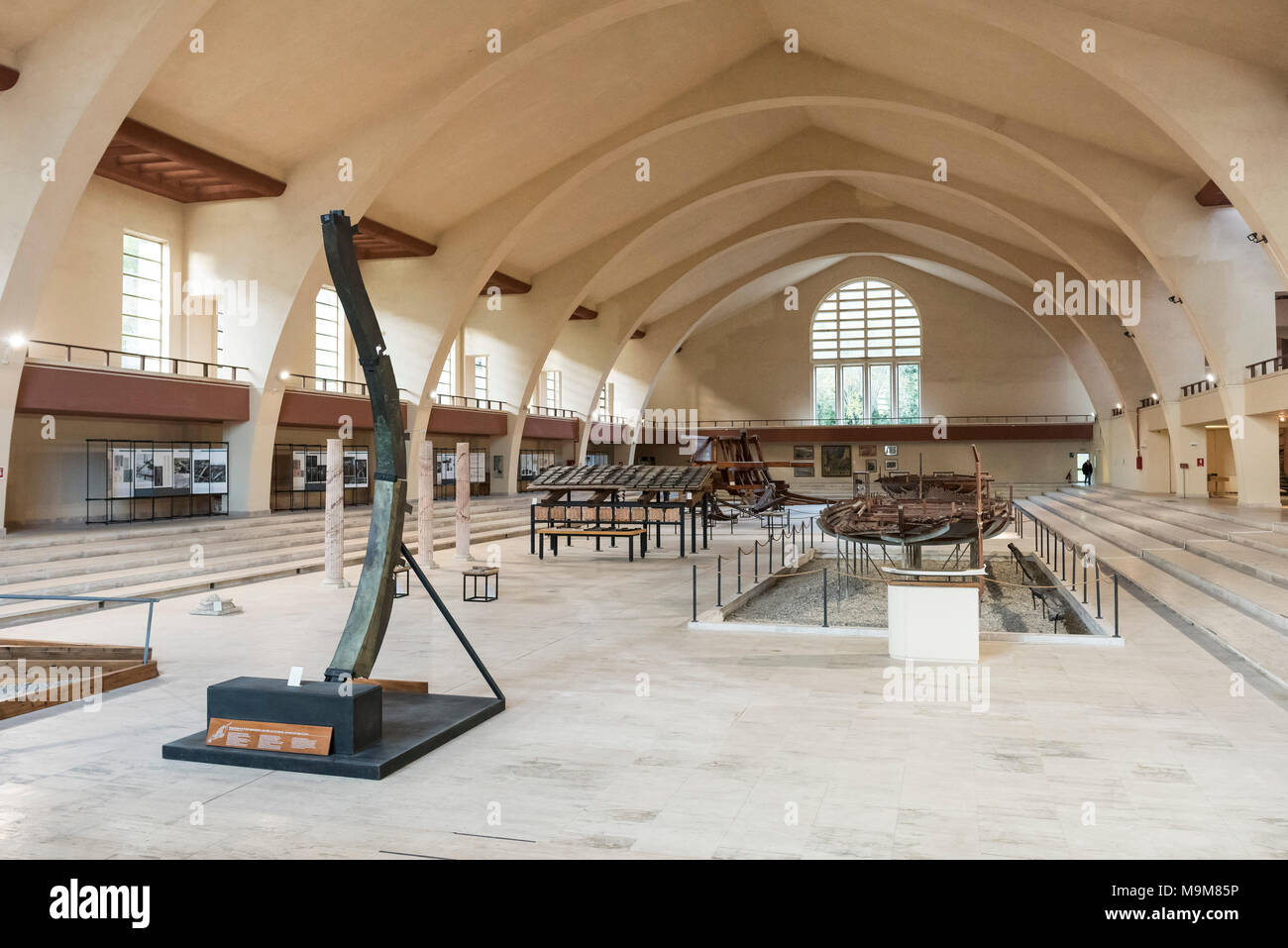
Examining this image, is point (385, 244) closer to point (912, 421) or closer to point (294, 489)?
point (294, 489)

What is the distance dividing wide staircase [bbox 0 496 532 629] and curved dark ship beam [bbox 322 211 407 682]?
6.32 m

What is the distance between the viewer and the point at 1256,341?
1891 cm

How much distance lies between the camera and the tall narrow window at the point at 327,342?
23734 millimetres

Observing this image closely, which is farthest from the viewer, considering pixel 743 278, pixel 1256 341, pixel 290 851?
pixel 743 278

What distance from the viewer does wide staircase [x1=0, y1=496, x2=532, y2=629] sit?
11219 mm

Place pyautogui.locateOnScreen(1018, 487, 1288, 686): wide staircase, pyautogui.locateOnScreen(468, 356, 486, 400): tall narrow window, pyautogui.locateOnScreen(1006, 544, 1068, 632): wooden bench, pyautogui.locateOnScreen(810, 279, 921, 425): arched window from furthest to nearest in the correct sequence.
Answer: pyautogui.locateOnScreen(810, 279, 921, 425): arched window, pyautogui.locateOnScreen(468, 356, 486, 400): tall narrow window, pyautogui.locateOnScreen(1006, 544, 1068, 632): wooden bench, pyautogui.locateOnScreen(1018, 487, 1288, 686): wide staircase

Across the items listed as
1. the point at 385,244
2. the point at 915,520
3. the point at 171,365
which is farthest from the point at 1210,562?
the point at 171,365

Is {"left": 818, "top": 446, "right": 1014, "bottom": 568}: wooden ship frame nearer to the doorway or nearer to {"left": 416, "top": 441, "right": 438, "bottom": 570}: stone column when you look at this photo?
{"left": 416, "top": 441, "right": 438, "bottom": 570}: stone column

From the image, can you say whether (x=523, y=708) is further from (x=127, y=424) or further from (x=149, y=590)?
(x=127, y=424)

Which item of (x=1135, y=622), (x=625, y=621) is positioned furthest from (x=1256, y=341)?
(x=625, y=621)

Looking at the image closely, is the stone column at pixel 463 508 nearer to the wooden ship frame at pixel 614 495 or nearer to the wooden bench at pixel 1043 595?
the wooden ship frame at pixel 614 495

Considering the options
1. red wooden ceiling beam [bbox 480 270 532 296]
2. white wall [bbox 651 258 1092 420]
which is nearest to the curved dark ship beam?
red wooden ceiling beam [bbox 480 270 532 296]

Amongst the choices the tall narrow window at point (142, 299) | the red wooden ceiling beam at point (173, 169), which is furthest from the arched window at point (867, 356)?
the tall narrow window at point (142, 299)
